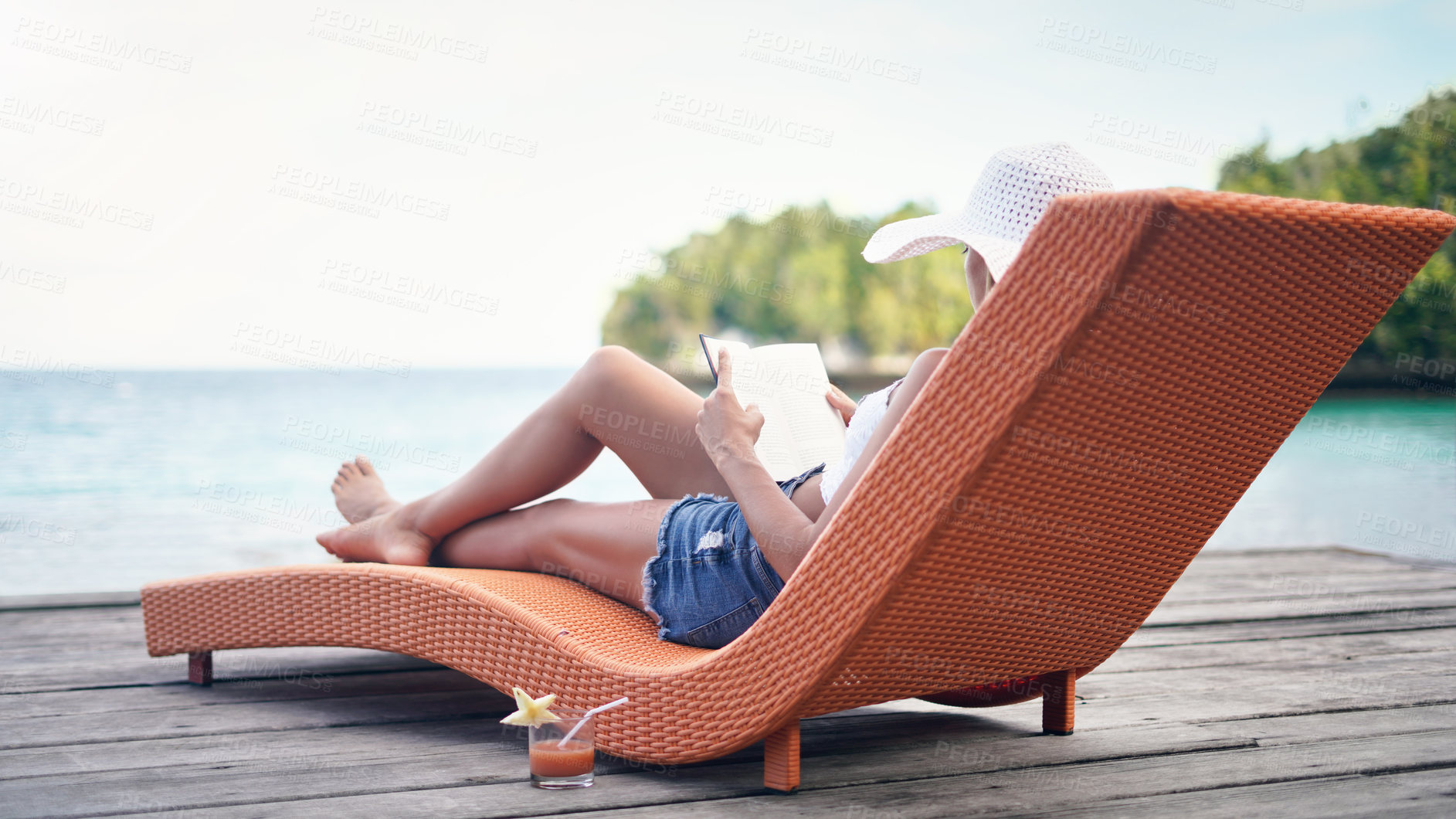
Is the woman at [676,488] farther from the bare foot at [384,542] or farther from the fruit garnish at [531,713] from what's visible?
the fruit garnish at [531,713]

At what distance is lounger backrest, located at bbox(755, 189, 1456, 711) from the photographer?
1.27 metres

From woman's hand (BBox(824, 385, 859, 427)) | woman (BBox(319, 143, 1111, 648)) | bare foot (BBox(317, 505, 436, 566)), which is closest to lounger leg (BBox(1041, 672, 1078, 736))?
woman (BBox(319, 143, 1111, 648))

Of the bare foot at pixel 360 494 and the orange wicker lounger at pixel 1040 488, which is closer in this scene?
the orange wicker lounger at pixel 1040 488

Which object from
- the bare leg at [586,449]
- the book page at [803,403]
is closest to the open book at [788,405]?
the book page at [803,403]

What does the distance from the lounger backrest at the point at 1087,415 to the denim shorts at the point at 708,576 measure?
26 centimetres

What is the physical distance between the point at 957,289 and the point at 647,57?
48.8 feet

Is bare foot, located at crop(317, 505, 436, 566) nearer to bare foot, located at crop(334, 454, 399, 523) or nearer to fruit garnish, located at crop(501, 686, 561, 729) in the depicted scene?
bare foot, located at crop(334, 454, 399, 523)

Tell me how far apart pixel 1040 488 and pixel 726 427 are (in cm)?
55

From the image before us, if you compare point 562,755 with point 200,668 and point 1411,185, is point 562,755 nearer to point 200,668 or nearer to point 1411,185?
point 200,668

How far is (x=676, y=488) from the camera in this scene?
2.23 meters

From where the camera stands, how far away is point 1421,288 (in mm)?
24578

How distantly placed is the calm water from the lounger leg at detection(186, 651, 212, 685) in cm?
386

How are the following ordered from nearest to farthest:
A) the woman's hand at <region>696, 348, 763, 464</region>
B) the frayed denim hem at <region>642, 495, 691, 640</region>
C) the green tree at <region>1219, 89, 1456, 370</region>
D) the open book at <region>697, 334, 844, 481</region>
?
the woman's hand at <region>696, 348, 763, 464</region> < the frayed denim hem at <region>642, 495, 691, 640</region> < the open book at <region>697, 334, 844, 481</region> < the green tree at <region>1219, 89, 1456, 370</region>

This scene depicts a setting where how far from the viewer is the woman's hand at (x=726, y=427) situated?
5.84 feet
